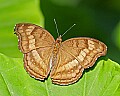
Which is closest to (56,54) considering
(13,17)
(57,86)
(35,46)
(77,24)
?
(35,46)

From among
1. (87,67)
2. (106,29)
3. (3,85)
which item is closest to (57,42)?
(87,67)

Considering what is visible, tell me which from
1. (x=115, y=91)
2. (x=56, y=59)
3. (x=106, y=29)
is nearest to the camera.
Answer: (x=115, y=91)

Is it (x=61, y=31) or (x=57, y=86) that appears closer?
(x=57, y=86)

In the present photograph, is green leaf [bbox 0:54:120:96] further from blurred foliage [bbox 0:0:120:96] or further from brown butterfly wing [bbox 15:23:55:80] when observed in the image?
brown butterfly wing [bbox 15:23:55:80]

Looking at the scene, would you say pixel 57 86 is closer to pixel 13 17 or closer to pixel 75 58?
pixel 75 58

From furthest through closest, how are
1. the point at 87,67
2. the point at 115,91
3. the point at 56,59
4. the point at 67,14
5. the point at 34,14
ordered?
the point at 67,14, the point at 34,14, the point at 56,59, the point at 87,67, the point at 115,91

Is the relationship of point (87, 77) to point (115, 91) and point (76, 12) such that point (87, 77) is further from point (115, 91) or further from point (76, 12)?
point (76, 12)

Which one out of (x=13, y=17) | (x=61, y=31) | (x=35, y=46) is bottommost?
(x=61, y=31)
